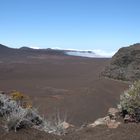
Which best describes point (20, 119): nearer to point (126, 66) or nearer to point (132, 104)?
point (132, 104)

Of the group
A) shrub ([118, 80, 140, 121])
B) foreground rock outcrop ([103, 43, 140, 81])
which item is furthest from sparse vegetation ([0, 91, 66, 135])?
foreground rock outcrop ([103, 43, 140, 81])

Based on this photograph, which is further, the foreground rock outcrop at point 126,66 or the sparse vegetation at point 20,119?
the foreground rock outcrop at point 126,66

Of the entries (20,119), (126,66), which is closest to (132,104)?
(20,119)

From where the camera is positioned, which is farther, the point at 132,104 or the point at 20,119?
the point at 132,104

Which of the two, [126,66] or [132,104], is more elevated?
[126,66]

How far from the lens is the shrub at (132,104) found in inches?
465

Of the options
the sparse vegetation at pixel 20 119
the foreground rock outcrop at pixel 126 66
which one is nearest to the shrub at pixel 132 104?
the sparse vegetation at pixel 20 119

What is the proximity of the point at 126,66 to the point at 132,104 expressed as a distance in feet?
56.4

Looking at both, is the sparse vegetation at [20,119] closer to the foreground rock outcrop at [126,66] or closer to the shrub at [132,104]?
the shrub at [132,104]

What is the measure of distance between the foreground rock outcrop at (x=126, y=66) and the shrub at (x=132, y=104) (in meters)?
14.3

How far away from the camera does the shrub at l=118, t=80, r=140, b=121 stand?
11.8 meters

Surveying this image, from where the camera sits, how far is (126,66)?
29062mm

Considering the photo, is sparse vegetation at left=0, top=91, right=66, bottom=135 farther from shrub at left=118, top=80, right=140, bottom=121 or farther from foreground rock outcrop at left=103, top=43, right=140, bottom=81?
foreground rock outcrop at left=103, top=43, right=140, bottom=81

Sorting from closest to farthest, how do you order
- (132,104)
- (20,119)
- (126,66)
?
(20,119) → (132,104) → (126,66)
